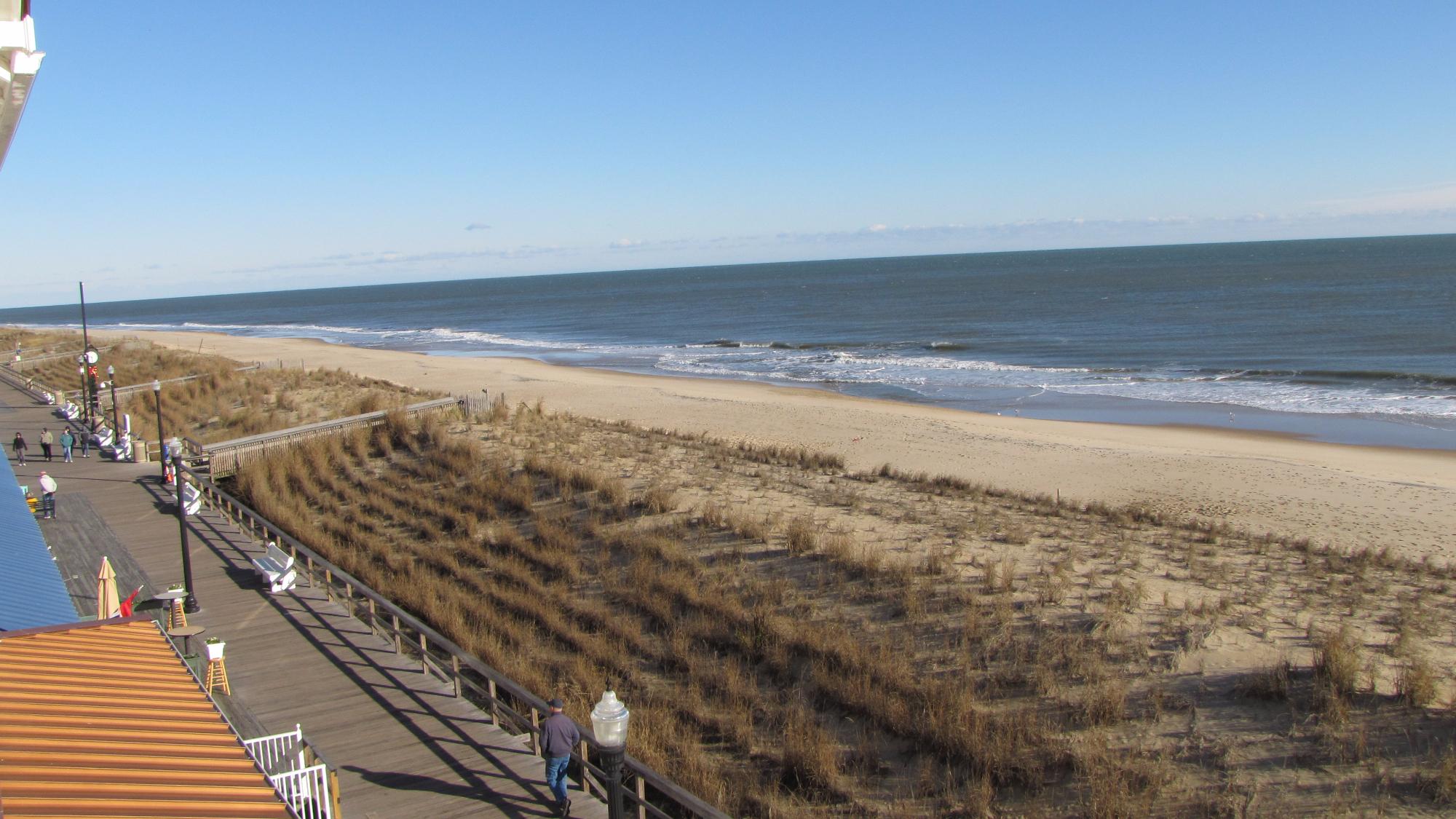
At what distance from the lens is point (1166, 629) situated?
35.6ft

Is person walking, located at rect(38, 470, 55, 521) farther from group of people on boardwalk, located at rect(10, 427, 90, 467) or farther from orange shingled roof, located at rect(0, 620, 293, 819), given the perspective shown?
orange shingled roof, located at rect(0, 620, 293, 819)

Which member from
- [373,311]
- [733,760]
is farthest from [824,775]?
[373,311]

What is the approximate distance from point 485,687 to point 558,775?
13.5 ft

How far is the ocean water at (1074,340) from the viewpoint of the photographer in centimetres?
3441

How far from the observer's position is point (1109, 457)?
2531 centimetres

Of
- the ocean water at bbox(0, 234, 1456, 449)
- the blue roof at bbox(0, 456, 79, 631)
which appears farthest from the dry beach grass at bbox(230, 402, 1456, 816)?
the ocean water at bbox(0, 234, 1456, 449)

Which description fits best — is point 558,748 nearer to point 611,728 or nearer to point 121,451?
point 611,728

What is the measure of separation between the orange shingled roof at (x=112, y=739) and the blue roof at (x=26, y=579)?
6.17ft

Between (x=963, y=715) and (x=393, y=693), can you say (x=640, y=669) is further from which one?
(x=963, y=715)

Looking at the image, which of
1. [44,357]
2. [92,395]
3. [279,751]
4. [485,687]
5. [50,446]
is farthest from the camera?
[44,357]

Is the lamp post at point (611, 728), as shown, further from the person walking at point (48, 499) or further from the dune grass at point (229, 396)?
the dune grass at point (229, 396)

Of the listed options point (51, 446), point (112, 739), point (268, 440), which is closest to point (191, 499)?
point (268, 440)

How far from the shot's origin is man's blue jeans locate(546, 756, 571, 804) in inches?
293

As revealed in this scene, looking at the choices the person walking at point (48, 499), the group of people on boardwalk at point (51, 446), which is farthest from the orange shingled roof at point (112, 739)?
the group of people on boardwalk at point (51, 446)
